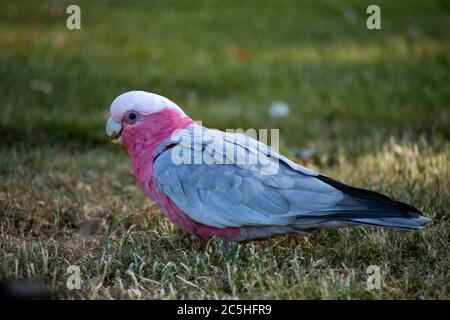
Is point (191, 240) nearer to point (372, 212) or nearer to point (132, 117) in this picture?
point (132, 117)

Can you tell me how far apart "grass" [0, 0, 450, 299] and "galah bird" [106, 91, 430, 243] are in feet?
0.51

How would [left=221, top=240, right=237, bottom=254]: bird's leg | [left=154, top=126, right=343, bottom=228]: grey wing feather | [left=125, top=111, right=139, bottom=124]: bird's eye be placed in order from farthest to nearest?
[left=125, top=111, right=139, bottom=124]: bird's eye → [left=221, top=240, right=237, bottom=254]: bird's leg → [left=154, top=126, right=343, bottom=228]: grey wing feather

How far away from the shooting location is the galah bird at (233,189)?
281 centimetres

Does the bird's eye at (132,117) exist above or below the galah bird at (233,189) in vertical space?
above

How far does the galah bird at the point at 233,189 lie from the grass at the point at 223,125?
157mm

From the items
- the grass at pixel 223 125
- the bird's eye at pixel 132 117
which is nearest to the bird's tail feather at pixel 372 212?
the grass at pixel 223 125

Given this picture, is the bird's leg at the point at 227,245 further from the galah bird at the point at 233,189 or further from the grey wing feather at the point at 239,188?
the grey wing feather at the point at 239,188

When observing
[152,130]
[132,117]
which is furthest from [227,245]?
[132,117]

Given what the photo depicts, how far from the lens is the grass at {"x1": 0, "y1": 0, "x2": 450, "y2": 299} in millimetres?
2789

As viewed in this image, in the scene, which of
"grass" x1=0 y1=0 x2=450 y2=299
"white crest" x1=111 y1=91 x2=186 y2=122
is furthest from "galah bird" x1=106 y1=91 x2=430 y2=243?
"grass" x1=0 y1=0 x2=450 y2=299

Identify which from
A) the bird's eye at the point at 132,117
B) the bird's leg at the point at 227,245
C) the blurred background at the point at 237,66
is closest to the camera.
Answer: the bird's leg at the point at 227,245

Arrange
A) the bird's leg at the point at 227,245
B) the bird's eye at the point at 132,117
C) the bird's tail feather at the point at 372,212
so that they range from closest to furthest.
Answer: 1. the bird's tail feather at the point at 372,212
2. the bird's leg at the point at 227,245
3. the bird's eye at the point at 132,117

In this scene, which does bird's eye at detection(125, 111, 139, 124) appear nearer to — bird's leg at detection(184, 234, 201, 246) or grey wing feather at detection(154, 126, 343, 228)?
grey wing feather at detection(154, 126, 343, 228)

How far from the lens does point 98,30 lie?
23.0 feet
